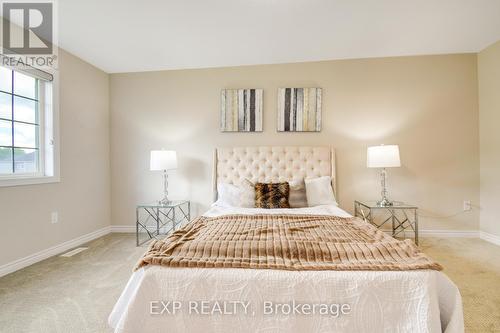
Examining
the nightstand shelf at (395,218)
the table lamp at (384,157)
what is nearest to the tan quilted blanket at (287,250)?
the table lamp at (384,157)

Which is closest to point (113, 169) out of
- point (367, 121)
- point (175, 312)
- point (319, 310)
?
point (175, 312)

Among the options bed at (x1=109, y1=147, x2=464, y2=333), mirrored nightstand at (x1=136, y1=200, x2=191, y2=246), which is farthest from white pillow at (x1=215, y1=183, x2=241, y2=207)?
bed at (x1=109, y1=147, x2=464, y2=333)

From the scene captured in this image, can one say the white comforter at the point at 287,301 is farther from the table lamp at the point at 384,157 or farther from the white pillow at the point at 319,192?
the table lamp at the point at 384,157

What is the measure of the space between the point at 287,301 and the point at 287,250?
26cm

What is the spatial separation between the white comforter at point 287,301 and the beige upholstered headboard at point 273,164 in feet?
7.02

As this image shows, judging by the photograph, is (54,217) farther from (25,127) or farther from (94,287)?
(94,287)

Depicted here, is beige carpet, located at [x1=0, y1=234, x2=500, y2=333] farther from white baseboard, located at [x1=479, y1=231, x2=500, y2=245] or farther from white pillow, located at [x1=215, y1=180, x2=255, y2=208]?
white pillow, located at [x1=215, y1=180, x2=255, y2=208]

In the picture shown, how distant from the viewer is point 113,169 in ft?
12.2

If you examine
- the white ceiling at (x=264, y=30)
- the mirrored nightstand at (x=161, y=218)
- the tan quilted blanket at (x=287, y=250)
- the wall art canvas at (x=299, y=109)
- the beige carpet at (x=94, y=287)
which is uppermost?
the white ceiling at (x=264, y=30)

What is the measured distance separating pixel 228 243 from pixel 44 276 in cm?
207

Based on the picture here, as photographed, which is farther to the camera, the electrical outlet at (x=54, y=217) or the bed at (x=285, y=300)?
the electrical outlet at (x=54, y=217)

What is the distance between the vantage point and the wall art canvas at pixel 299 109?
11.1 ft

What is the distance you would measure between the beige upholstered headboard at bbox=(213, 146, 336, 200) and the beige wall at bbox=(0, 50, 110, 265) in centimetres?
176

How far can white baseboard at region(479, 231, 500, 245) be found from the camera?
3.02 m
